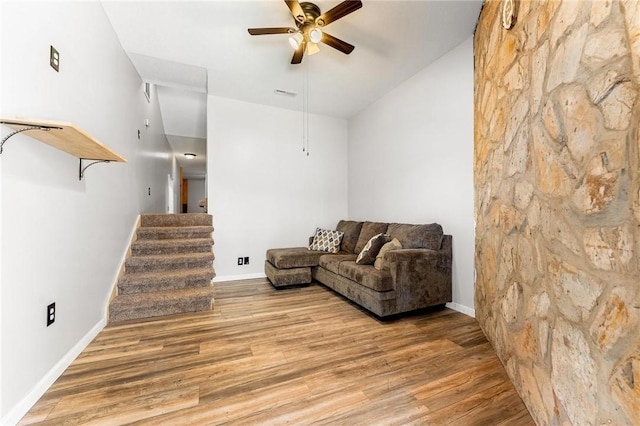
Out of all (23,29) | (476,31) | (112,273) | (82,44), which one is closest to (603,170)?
(476,31)

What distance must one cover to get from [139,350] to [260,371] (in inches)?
40.7

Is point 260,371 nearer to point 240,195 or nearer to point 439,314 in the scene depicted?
point 439,314

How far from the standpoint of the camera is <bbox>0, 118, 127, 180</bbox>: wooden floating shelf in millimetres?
1214

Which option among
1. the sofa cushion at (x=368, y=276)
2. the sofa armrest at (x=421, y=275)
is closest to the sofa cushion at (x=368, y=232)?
the sofa cushion at (x=368, y=276)

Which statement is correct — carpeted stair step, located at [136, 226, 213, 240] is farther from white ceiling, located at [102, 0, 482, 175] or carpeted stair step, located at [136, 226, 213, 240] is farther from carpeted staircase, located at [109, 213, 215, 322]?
white ceiling, located at [102, 0, 482, 175]

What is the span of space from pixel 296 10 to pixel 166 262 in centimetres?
300

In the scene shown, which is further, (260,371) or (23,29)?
(260,371)

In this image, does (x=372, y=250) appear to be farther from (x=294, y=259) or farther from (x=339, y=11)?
(x=339, y=11)

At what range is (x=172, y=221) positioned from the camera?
13.0 ft

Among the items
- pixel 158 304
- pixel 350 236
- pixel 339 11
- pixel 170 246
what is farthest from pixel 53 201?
pixel 350 236

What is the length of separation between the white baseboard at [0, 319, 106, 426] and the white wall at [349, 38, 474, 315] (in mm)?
3368

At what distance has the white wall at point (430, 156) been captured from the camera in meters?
2.78

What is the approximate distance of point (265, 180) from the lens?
454 centimetres

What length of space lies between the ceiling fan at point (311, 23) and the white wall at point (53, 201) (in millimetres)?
1394
